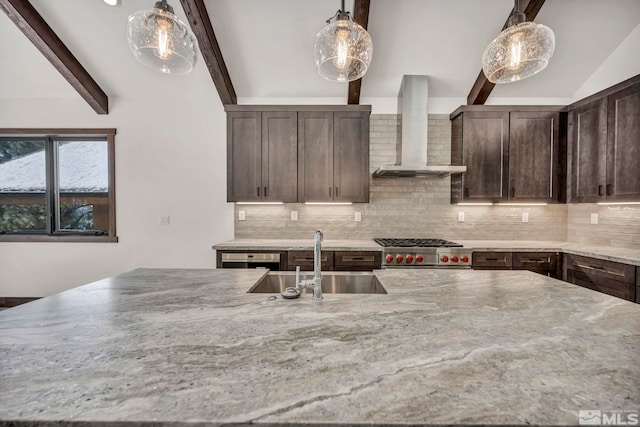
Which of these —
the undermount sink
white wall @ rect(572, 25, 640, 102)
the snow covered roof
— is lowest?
the undermount sink

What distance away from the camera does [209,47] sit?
9.68 feet

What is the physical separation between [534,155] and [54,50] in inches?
207

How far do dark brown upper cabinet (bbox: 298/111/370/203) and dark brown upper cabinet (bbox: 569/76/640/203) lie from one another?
2233 millimetres

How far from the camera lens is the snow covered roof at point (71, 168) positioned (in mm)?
3809

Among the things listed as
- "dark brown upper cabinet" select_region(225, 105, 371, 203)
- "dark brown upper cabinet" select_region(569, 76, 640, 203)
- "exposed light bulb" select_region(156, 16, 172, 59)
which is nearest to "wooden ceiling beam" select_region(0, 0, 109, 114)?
"dark brown upper cabinet" select_region(225, 105, 371, 203)

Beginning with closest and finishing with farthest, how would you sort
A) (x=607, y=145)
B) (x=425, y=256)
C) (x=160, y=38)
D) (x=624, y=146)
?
(x=160, y=38)
(x=624, y=146)
(x=607, y=145)
(x=425, y=256)

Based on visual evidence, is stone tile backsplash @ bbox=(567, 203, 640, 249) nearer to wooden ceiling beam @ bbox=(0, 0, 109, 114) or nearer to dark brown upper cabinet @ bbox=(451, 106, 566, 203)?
dark brown upper cabinet @ bbox=(451, 106, 566, 203)

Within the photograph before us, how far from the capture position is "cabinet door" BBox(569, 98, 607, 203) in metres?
2.88

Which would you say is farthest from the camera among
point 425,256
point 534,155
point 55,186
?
point 55,186

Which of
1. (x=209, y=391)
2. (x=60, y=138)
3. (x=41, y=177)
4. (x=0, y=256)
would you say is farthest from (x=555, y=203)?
(x=0, y=256)

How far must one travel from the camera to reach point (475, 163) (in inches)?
131

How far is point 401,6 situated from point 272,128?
1745 mm

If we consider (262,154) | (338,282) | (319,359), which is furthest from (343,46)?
(262,154)

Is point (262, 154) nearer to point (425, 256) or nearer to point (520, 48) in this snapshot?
point (425, 256)
